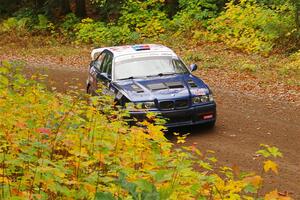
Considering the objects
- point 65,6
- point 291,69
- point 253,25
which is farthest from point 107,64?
point 65,6

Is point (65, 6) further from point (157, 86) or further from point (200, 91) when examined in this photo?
point (200, 91)

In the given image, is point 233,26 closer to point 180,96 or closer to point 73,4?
point 180,96

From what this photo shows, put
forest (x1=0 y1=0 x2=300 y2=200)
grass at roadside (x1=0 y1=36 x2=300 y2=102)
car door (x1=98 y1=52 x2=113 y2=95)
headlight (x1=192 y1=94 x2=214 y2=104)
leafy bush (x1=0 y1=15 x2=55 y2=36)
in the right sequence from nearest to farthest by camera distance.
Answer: forest (x1=0 y1=0 x2=300 y2=200)
headlight (x1=192 y1=94 x2=214 y2=104)
car door (x1=98 y1=52 x2=113 y2=95)
grass at roadside (x1=0 y1=36 x2=300 y2=102)
leafy bush (x1=0 y1=15 x2=55 y2=36)

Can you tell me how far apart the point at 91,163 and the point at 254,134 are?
6.44 meters

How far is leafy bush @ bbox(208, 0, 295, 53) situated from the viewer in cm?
1891

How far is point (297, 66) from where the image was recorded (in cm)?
1612

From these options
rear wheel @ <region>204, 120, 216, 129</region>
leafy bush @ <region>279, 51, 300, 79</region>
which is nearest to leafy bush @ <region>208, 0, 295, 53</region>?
leafy bush @ <region>279, 51, 300, 79</region>

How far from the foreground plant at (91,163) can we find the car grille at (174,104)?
3.34 meters

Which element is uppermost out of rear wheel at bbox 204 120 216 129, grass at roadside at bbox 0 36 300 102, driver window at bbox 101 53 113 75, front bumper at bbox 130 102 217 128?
driver window at bbox 101 53 113 75

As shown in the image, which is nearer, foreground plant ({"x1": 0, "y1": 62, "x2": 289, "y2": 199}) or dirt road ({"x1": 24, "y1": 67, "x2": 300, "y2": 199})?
foreground plant ({"x1": 0, "y1": 62, "x2": 289, "y2": 199})

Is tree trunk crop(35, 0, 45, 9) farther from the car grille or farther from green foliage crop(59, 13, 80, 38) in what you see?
the car grille

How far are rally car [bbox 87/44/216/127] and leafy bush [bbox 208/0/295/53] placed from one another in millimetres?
8713

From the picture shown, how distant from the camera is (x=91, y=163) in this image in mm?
4344

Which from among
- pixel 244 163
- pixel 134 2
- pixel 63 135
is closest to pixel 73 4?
pixel 134 2
